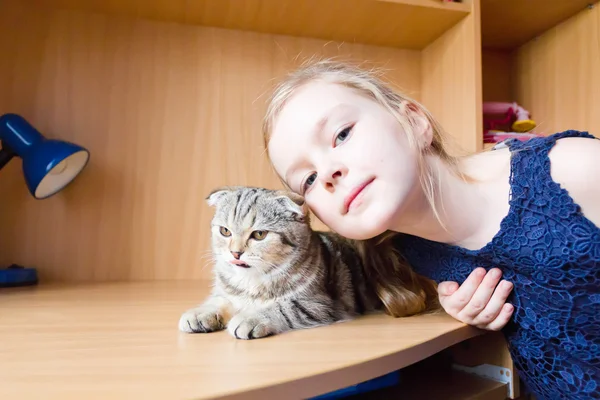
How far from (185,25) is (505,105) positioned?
1.02m

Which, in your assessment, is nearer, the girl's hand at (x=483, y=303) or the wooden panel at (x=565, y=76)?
the girl's hand at (x=483, y=303)

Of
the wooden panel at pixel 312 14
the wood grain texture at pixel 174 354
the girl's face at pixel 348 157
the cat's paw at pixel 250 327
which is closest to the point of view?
the wood grain texture at pixel 174 354

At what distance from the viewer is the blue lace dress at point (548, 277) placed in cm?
71

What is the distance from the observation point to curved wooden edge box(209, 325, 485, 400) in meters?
0.43

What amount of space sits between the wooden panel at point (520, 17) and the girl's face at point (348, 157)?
75cm

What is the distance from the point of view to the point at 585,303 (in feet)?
2.39

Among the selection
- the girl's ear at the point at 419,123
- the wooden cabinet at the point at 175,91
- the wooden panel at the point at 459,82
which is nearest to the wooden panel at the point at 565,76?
the wooden cabinet at the point at 175,91

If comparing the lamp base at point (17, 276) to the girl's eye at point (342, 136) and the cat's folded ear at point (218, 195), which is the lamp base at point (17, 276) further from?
the girl's eye at point (342, 136)

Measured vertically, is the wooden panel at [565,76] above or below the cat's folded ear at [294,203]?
above

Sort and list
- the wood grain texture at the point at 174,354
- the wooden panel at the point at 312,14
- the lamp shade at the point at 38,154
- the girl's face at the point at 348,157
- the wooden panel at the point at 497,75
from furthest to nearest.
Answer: the wooden panel at the point at 497,75 → the wooden panel at the point at 312,14 → the lamp shade at the point at 38,154 → the girl's face at the point at 348,157 → the wood grain texture at the point at 174,354

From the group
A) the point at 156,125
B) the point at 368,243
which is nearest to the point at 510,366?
the point at 368,243

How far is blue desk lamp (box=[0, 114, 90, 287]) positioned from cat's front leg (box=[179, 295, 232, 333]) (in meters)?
0.60

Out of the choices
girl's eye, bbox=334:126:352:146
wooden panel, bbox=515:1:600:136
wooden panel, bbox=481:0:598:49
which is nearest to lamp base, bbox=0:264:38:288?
girl's eye, bbox=334:126:352:146

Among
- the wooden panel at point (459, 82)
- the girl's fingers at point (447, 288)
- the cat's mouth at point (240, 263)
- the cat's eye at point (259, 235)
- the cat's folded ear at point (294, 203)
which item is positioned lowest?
the girl's fingers at point (447, 288)
